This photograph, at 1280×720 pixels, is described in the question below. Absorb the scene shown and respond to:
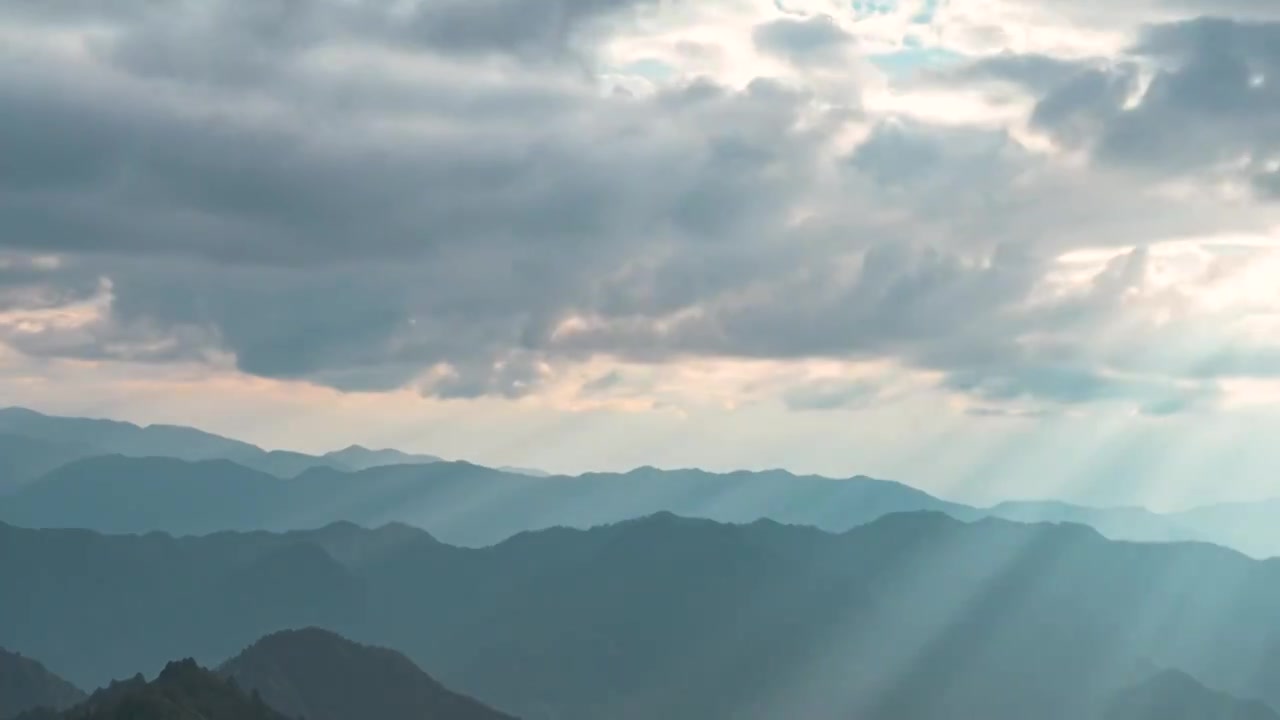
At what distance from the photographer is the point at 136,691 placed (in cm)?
17162

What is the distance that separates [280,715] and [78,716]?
84.4 feet

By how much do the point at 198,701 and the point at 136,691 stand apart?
9.90 m

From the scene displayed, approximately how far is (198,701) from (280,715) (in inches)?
505

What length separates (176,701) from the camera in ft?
571

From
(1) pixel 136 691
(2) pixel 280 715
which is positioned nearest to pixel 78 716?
(1) pixel 136 691

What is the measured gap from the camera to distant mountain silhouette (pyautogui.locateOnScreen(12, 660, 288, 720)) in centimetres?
16612

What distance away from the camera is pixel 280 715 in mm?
188875

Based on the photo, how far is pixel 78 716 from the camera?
571 ft

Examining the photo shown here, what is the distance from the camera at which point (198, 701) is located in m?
180

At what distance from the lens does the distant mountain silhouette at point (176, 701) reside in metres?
166

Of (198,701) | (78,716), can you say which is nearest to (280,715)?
(198,701)

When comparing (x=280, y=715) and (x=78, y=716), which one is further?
(x=280, y=715)

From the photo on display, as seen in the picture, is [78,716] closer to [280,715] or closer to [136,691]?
[136,691]

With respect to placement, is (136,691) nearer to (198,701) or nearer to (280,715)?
(198,701)
